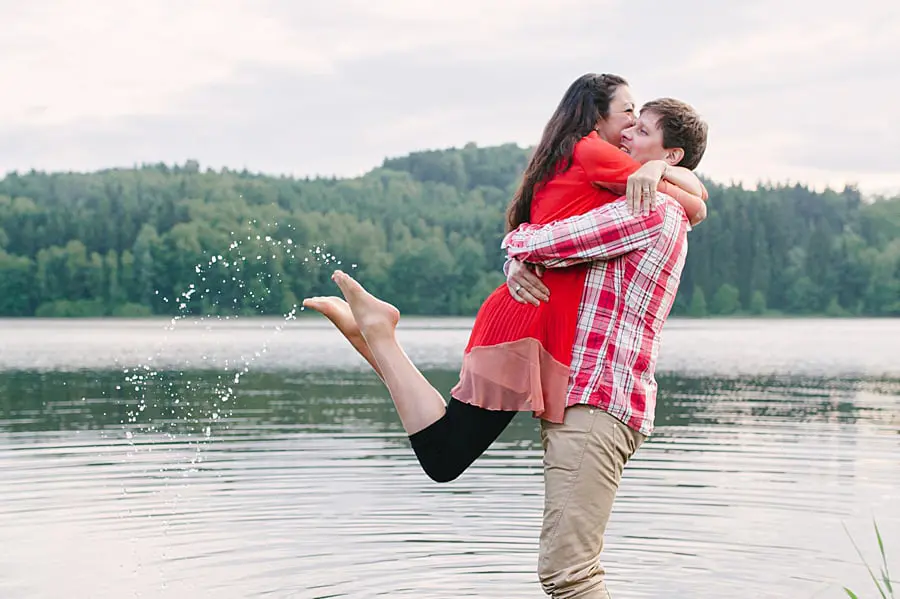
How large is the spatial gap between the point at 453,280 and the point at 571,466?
80.2m

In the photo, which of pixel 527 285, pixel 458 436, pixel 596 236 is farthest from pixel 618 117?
pixel 458 436

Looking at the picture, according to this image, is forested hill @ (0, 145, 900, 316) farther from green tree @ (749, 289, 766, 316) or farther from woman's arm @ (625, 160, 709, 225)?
woman's arm @ (625, 160, 709, 225)

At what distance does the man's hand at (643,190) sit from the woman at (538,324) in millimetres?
75

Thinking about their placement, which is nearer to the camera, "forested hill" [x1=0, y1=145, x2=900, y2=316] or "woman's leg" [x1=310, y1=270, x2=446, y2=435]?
"woman's leg" [x1=310, y1=270, x2=446, y2=435]

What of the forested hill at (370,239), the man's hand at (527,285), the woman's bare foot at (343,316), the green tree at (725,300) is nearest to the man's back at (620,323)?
the man's hand at (527,285)

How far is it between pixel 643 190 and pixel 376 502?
5283mm

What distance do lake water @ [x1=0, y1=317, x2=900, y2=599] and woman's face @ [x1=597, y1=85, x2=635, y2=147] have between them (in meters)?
2.64

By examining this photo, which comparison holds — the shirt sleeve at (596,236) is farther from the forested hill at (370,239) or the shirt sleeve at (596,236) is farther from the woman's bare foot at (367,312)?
the forested hill at (370,239)

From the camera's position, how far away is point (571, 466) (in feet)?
13.3

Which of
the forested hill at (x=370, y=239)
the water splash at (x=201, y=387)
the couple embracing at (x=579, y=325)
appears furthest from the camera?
the forested hill at (x=370, y=239)

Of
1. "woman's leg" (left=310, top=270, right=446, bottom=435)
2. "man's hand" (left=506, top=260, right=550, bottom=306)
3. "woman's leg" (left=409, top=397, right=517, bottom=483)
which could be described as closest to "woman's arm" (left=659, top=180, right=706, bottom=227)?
"man's hand" (left=506, top=260, right=550, bottom=306)

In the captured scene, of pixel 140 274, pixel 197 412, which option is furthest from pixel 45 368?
pixel 140 274

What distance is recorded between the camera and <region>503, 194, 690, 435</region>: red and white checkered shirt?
3977 mm

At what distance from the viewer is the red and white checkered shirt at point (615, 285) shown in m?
3.98
